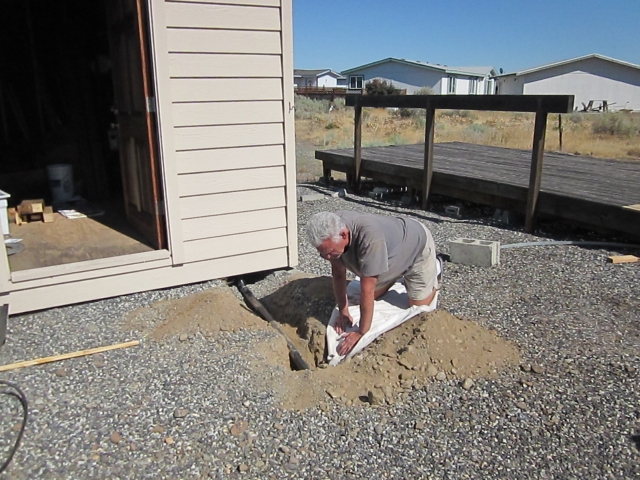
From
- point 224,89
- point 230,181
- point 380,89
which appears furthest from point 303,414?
point 380,89

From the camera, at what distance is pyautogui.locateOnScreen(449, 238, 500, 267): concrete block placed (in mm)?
5023

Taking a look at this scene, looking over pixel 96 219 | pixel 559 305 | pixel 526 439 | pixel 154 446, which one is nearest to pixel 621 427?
pixel 526 439

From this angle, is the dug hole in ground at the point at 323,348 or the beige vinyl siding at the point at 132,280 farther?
the beige vinyl siding at the point at 132,280

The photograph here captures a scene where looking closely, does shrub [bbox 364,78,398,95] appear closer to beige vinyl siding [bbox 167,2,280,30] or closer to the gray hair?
beige vinyl siding [bbox 167,2,280,30]

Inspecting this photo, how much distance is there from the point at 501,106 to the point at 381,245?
382 cm

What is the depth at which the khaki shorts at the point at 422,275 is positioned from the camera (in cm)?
363

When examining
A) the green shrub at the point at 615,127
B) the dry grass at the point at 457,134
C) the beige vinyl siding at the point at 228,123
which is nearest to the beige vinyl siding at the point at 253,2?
the beige vinyl siding at the point at 228,123

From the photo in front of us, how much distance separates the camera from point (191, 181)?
4238 millimetres

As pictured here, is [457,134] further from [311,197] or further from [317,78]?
[317,78]

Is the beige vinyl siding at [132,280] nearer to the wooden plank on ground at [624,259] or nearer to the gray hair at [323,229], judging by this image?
the gray hair at [323,229]

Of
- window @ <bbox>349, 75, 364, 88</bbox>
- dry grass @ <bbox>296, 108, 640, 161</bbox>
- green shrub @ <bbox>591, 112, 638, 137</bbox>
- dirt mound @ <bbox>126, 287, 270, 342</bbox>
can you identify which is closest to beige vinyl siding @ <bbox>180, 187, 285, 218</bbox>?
dirt mound @ <bbox>126, 287, 270, 342</bbox>

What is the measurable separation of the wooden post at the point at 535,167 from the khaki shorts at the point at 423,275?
8.68 ft

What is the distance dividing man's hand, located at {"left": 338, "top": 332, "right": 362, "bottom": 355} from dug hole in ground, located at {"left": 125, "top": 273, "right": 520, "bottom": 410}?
0.24ft

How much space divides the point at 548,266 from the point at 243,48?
10.6 ft
